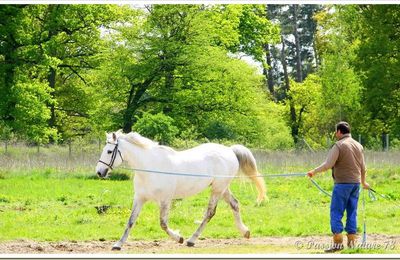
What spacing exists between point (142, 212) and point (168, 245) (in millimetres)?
4113

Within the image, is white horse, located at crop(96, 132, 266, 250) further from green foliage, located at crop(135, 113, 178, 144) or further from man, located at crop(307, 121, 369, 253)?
green foliage, located at crop(135, 113, 178, 144)

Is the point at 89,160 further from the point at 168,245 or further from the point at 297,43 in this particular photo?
the point at 297,43

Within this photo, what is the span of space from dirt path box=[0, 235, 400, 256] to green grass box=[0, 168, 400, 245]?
1.90 ft

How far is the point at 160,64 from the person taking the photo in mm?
42844

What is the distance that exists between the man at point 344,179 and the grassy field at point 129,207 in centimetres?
273

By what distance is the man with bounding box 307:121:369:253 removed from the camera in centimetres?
1211

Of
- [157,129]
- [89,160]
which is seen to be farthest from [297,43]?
[89,160]

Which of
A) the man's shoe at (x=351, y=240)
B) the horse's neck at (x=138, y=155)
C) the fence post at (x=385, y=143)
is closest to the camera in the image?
the man's shoe at (x=351, y=240)

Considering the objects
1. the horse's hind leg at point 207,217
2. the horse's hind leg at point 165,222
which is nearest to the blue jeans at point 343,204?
the horse's hind leg at point 207,217

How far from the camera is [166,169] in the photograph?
13.4 metres

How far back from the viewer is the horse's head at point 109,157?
12.9 meters

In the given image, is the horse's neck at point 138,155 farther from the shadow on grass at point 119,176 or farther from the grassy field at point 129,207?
the shadow on grass at point 119,176

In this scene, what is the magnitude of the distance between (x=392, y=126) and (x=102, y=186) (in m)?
24.4

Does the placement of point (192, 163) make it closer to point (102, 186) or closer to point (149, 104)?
point (102, 186)
